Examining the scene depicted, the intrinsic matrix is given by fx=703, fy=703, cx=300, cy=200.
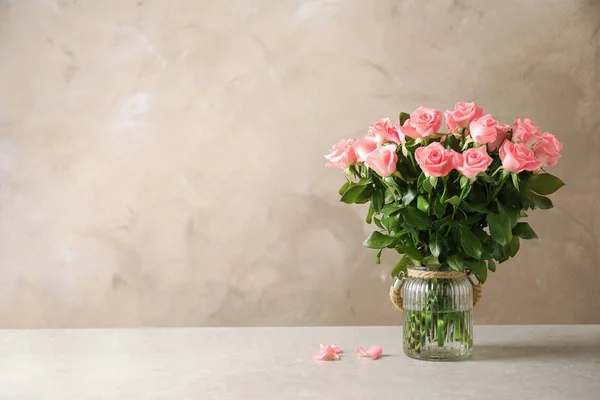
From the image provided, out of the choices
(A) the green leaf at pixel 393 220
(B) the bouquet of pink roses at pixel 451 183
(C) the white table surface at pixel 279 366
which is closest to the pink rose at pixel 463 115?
(B) the bouquet of pink roses at pixel 451 183

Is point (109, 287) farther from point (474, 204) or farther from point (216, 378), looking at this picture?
point (474, 204)

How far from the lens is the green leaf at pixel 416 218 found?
4.37ft

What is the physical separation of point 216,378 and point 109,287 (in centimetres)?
72

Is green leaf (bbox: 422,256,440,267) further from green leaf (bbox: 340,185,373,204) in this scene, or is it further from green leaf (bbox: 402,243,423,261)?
green leaf (bbox: 340,185,373,204)

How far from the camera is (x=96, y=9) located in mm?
1884

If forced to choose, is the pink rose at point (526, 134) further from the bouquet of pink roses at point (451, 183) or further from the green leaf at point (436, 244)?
the green leaf at point (436, 244)

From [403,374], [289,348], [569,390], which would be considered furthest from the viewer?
[289,348]

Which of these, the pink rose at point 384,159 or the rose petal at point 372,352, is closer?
the pink rose at point 384,159

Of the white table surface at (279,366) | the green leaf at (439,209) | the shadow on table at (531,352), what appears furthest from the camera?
the shadow on table at (531,352)

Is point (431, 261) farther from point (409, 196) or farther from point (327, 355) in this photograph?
point (327, 355)

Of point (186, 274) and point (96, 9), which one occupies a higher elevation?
point (96, 9)

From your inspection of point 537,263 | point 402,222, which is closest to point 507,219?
point 402,222

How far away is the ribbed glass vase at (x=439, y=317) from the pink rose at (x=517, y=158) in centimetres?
26

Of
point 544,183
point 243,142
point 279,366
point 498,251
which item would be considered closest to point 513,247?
point 498,251
